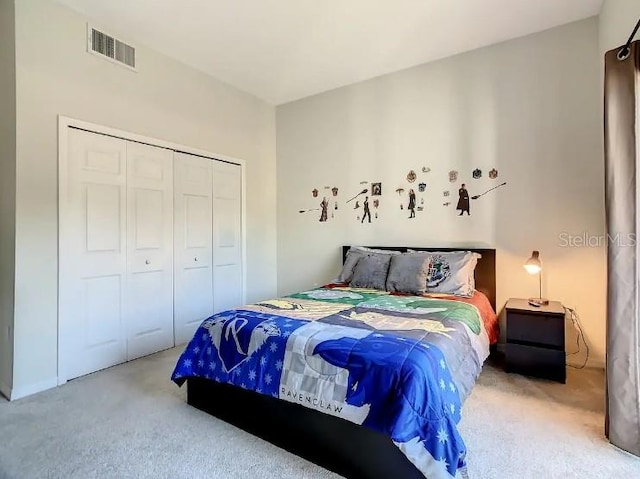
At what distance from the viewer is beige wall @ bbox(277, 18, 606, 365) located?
280 centimetres

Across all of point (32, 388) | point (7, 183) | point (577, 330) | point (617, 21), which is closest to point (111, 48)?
point (7, 183)

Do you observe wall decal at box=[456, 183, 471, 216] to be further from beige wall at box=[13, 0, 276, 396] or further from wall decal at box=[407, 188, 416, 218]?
beige wall at box=[13, 0, 276, 396]

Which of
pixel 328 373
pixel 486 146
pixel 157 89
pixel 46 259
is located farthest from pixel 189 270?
pixel 486 146

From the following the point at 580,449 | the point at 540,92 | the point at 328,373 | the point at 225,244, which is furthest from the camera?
the point at 225,244

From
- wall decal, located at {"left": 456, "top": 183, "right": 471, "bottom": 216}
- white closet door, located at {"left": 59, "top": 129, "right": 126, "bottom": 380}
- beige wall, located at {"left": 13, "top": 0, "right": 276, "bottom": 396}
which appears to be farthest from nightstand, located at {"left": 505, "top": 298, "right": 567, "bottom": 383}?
beige wall, located at {"left": 13, "top": 0, "right": 276, "bottom": 396}

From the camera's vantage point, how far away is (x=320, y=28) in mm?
2879

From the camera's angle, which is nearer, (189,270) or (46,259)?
(46,259)

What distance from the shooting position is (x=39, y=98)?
247 cm

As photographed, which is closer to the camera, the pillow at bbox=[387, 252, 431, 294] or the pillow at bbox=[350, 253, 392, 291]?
the pillow at bbox=[387, 252, 431, 294]

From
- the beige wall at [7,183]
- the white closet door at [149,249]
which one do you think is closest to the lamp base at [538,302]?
the white closet door at [149,249]

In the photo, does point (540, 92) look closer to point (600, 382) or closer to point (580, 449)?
point (600, 382)

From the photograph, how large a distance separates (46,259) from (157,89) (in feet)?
5.80

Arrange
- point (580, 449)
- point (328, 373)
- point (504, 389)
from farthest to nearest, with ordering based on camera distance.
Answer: point (504, 389) < point (580, 449) < point (328, 373)

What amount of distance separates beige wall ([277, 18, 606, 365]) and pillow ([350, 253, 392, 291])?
50cm
